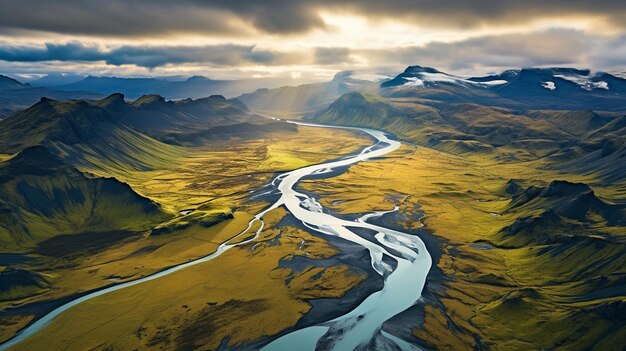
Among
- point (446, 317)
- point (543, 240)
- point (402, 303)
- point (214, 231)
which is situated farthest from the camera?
point (214, 231)

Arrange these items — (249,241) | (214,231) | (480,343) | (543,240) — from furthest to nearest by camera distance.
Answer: (214,231)
(249,241)
(543,240)
(480,343)

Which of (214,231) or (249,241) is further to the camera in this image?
(214,231)

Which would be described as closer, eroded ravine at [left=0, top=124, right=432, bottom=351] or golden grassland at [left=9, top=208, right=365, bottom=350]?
eroded ravine at [left=0, top=124, right=432, bottom=351]

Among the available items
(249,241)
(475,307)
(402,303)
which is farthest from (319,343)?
(249,241)

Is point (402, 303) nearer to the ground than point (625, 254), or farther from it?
nearer to the ground

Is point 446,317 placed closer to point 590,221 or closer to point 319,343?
point 319,343

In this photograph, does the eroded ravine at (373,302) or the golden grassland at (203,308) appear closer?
the eroded ravine at (373,302)

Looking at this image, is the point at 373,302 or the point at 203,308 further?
the point at 373,302

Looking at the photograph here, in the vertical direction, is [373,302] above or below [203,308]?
below
